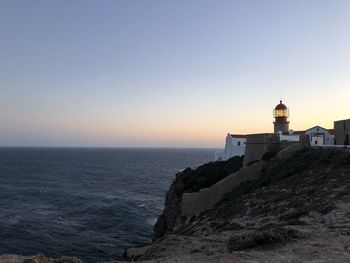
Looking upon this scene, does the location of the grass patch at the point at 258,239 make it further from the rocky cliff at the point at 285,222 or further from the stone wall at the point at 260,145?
the stone wall at the point at 260,145

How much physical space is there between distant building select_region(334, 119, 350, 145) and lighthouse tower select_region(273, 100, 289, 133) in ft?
28.8

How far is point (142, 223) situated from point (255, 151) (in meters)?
16.7

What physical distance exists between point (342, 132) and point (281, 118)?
10975mm

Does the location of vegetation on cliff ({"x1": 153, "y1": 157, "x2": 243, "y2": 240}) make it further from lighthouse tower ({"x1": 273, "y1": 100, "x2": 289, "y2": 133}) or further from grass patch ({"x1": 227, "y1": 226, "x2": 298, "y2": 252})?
grass patch ({"x1": 227, "y1": 226, "x2": 298, "y2": 252})

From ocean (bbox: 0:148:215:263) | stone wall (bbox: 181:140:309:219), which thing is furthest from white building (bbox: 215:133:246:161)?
stone wall (bbox: 181:140:309:219)

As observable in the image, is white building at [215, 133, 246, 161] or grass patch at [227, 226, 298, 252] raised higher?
white building at [215, 133, 246, 161]

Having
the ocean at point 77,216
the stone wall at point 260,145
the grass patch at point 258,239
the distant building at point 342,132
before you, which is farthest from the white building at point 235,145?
the grass patch at point 258,239

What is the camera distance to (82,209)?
175ft

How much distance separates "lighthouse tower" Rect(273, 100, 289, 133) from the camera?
46344 mm

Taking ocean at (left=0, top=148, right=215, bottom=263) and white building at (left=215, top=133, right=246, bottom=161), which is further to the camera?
white building at (left=215, top=133, right=246, bottom=161)

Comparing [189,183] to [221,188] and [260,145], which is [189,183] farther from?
[221,188]

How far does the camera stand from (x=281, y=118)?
46.6 meters

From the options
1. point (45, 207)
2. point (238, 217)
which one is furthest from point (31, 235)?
point (238, 217)

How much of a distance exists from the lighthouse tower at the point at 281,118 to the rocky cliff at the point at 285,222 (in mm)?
16233
